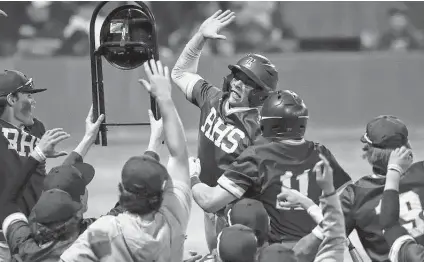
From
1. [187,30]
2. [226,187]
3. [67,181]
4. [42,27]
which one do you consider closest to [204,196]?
[226,187]

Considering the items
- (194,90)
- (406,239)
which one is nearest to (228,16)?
(194,90)

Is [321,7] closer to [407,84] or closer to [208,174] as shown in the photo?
[407,84]

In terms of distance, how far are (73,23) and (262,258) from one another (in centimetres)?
1249

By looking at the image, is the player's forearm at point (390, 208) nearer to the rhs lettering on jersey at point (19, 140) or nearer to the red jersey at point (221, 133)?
the red jersey at point (221, 133)

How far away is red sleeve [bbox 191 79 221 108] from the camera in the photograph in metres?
6.28

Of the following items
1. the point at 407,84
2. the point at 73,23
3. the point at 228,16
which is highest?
the point at 228,16

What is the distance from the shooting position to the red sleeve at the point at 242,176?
4859 millimetres

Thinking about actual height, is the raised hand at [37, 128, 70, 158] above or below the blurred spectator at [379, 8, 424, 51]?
above

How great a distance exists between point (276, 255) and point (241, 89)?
238cm

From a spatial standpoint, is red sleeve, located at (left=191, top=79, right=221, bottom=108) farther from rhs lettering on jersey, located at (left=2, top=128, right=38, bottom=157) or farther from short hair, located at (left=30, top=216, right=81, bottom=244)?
short hair, located at (left=30, top=216, right=81, bottom=244)

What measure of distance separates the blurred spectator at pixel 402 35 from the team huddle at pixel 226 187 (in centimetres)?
1031

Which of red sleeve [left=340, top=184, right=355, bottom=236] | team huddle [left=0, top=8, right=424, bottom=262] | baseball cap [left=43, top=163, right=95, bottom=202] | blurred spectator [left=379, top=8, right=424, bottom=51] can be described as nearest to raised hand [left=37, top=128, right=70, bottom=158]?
team huddle [left=0, top=8, right=424, bottom=262]

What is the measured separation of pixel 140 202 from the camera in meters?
3.74

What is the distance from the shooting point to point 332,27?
16.1 metres
